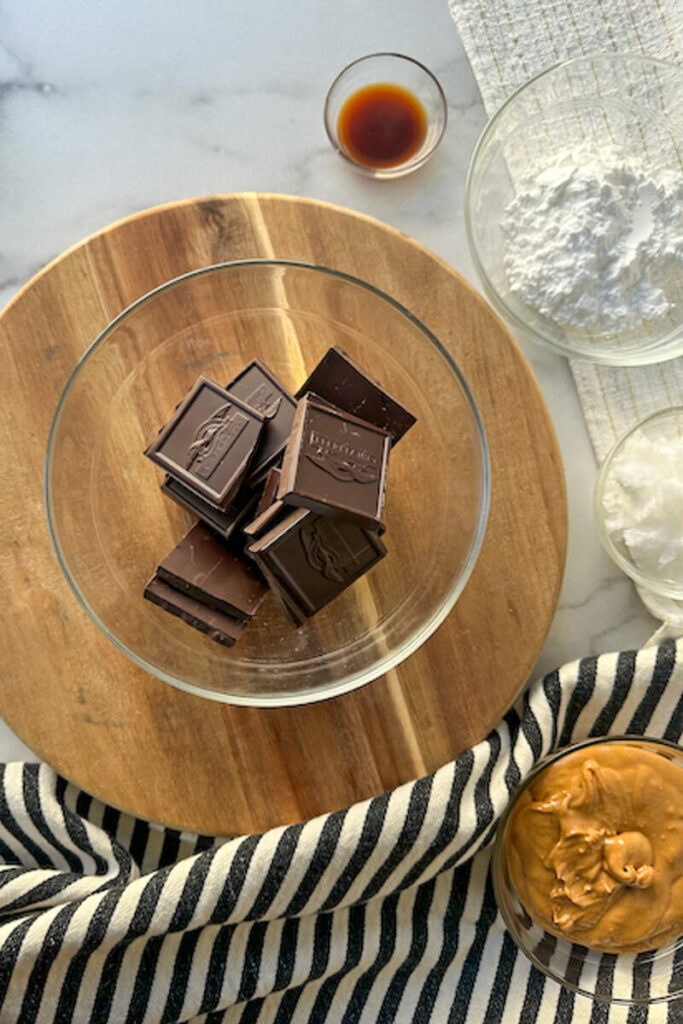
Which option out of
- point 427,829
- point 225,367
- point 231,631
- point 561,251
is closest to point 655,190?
point 561,251

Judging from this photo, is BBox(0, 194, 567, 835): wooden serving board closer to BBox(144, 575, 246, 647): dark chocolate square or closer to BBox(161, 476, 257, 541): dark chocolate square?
BBox(144, 575, 246, 647): dark chocolate square

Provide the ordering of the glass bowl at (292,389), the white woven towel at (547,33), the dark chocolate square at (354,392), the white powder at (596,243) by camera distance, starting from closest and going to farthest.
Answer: the dark chocolate square at (354,392), the glass bowl at (292,389), the white powder at (596,243), the white woven towel at (547,33)

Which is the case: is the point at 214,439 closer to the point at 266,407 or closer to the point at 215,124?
the point at 266,407

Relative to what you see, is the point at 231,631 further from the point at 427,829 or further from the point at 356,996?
the point at 356,996

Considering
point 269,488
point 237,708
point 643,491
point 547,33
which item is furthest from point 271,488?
point 547,33

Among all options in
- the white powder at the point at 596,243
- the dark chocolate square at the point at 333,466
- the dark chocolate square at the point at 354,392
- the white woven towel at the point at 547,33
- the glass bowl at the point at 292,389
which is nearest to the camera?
the dark chocolate square at the point at 333,466

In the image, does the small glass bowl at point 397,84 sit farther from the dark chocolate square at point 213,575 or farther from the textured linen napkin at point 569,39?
the dark chocolate square at point 213,575

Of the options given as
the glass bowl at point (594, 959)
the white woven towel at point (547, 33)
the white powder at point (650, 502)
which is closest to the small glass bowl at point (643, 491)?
the white powder at point (650, 502)
